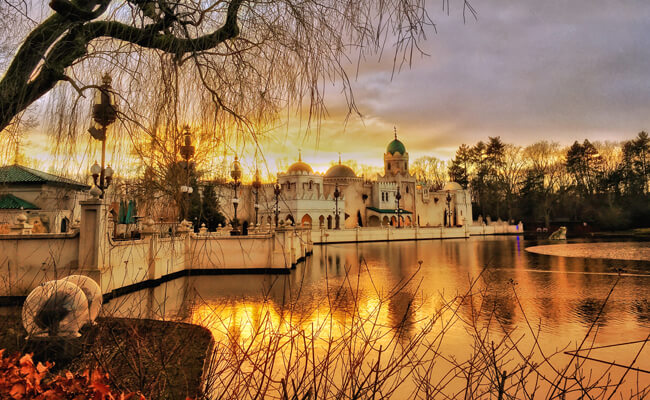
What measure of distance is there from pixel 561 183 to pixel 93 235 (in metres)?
59.3

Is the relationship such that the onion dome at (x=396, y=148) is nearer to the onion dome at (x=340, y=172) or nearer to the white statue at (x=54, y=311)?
the onion dome at (x=340, y=172)

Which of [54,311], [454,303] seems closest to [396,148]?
[454,303]

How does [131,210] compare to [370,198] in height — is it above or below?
below

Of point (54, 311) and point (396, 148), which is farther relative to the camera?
point (396, 148)

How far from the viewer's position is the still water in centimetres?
549

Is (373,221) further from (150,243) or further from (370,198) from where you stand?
(150,243)

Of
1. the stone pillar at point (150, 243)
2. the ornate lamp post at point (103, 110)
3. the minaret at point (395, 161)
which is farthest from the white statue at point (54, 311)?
the minaret at point (395, 161)

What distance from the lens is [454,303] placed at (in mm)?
9602

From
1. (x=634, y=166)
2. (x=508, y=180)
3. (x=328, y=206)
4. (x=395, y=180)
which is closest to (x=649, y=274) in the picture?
(x=328, y=206)

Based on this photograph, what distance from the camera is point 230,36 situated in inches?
93.8

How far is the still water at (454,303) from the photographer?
5488 millimetres

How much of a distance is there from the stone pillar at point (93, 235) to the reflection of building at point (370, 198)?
3050cm

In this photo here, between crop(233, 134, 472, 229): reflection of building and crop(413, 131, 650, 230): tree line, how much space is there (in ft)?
21.6

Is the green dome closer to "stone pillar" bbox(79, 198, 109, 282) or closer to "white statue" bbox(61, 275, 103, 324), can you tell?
"stone pillar" bbox(79, 198, 109, 282)
